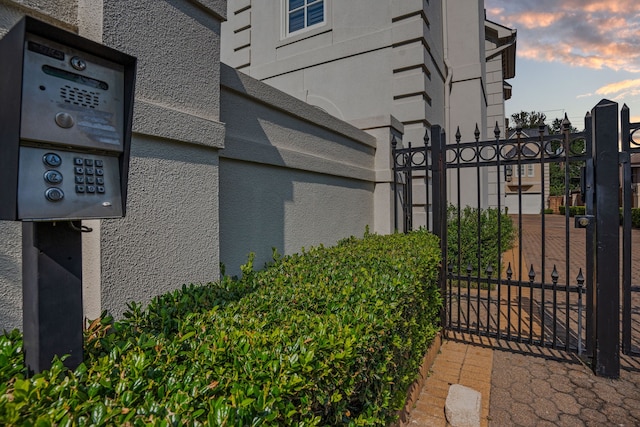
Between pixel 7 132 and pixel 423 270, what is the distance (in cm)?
297

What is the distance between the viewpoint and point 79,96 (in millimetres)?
1133

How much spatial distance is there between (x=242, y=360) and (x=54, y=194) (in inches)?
33.1

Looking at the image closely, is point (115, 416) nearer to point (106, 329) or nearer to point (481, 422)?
point (106, 329)

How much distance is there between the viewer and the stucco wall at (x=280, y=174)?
307 centimetres

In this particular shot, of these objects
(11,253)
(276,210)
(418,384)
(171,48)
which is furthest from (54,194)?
(418,384)

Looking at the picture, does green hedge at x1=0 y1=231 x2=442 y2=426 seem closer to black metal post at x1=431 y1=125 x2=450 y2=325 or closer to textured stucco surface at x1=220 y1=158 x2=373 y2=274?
textured stucco surface at x1=220 y1=158 x2=373 y2=274

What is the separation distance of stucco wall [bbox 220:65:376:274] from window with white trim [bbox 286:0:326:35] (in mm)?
3789

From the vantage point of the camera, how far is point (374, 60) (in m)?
6.61

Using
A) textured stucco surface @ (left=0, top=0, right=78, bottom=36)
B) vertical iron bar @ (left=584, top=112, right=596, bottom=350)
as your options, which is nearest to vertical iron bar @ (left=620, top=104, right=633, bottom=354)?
vertical iron bar @ (left=584, top=112, right=596, bottom=350)

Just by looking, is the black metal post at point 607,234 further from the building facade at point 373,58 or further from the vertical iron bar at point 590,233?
the building facade at point 373,58

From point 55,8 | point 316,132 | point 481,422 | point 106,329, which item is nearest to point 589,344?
point 481,422

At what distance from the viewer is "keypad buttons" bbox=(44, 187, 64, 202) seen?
1041 mm

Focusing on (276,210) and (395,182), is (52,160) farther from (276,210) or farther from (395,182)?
(395,182)

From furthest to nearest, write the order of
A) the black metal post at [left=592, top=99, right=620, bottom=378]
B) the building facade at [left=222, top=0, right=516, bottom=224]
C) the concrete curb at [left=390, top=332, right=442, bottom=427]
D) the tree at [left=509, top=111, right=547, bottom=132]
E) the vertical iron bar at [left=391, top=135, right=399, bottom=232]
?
the tree at [left=509, top=111, right=547, bottom=132]
the building facade at [left=222, top=0, right=516, bottom=224]
the vertical iron bar at [left=391, top=135, right=399, bottom=232]
the black metal post at [left=592, top=99, right=620, bottom=378]
the concrete curb at [left=390, top=332, right=442, bottom=427]
